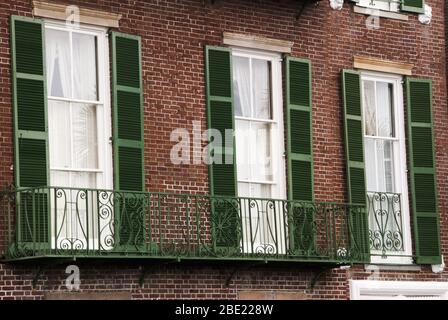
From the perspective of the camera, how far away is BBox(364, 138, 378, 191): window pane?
80.1 ft

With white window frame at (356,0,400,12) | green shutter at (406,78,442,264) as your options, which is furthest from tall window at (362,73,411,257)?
white window frame at (356,0,400,12)

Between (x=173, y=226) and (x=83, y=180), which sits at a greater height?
(x=83, y=180)

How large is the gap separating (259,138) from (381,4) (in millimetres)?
3606

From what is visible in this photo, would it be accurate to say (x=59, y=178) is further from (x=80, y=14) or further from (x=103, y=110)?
(x=80, y=14)

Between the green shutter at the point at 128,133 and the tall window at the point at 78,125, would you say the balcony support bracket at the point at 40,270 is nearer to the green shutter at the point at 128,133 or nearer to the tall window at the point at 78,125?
the tall window at the point at 78,125

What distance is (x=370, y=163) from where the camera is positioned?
24.5m

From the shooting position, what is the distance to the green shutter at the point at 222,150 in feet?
71.6

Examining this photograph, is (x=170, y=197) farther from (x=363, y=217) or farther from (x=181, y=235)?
(x=363, y=217)

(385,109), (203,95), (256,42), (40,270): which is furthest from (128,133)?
(385,109)

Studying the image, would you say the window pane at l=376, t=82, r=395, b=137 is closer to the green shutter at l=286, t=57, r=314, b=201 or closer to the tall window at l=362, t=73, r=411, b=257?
the tall window at l=362, t=73, r=411, b=257

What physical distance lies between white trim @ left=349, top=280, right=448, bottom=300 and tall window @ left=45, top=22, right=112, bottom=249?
4887mm

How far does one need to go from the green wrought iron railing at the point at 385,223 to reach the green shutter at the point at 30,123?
6228 mm

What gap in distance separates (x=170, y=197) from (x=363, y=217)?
11.9ft

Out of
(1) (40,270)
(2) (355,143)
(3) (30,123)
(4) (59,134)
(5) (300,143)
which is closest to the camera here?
(1) (40,270)
